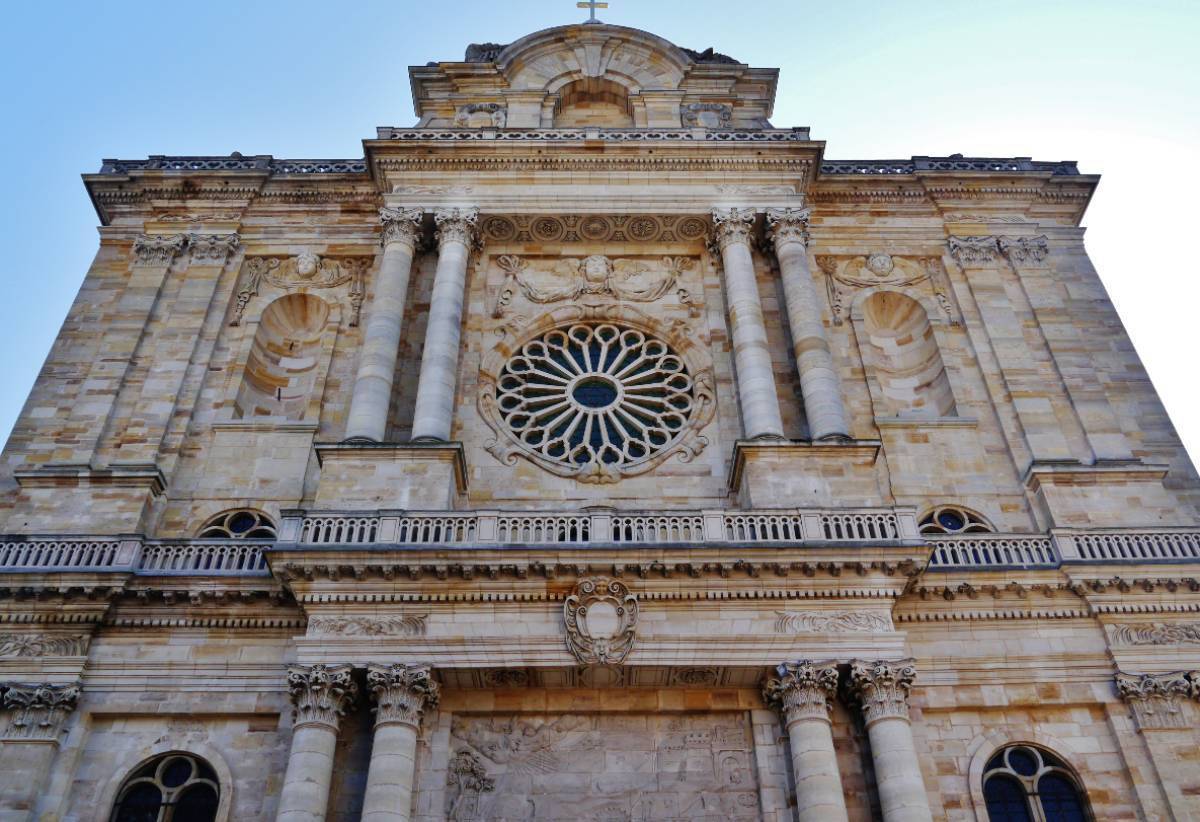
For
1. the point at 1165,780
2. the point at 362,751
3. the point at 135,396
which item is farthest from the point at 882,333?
the point at 135,396

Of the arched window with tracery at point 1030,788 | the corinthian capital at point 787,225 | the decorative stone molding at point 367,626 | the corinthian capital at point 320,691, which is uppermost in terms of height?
the corinthian capital at point 787,225

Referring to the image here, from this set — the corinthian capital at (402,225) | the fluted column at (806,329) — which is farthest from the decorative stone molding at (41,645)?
the fluted column at (806,329)

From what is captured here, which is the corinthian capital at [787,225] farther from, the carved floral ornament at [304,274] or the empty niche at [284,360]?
the empty niche at [284,360]

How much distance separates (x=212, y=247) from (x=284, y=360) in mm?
3070

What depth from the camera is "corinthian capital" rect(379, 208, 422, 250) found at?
20000mm

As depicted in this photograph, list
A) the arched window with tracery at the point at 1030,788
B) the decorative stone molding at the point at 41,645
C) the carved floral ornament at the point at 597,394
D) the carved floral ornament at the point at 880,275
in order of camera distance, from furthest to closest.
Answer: the carved floral ornament at the point at 880,275 → the carved floral ornament at the point at 597,394 → the decorative stone molding at the point at 41,645 → the arched window with tracery at the point at 1030,788

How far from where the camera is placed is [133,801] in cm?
1371

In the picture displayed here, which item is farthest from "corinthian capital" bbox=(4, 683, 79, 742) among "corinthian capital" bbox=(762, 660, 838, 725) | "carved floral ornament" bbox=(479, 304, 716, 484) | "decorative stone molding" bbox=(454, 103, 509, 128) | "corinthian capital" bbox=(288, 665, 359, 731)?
"decorative stone molding" bbox=(454, 103, 509, 128)

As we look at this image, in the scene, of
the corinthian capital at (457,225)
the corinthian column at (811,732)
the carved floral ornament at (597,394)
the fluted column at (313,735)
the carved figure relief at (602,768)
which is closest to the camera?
the fluted column at (313,735)

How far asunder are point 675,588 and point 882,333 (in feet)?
30.9

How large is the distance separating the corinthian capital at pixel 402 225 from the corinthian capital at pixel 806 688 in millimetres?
11409

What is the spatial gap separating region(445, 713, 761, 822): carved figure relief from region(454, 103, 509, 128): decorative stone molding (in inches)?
573

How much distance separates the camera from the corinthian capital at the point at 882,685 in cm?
1327

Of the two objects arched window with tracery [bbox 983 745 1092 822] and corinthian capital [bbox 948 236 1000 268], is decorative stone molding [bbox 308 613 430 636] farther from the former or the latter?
corinthian capital [bbox 948 236 1000 268]
